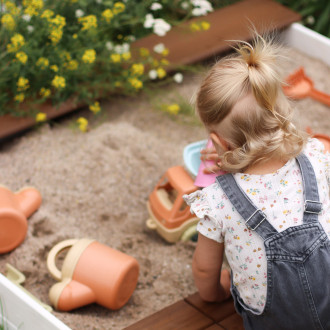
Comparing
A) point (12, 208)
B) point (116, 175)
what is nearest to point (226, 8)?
point (116, 175)

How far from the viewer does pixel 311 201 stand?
4.55ft

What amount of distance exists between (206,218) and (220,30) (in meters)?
2.05

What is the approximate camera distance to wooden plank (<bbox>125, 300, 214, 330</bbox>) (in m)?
1.68

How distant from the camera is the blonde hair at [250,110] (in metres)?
1.34

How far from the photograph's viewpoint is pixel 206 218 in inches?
57.3

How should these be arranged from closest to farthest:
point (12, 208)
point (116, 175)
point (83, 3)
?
1. point (12, 208)
2. point (116, 175)
3. point (83, 3)

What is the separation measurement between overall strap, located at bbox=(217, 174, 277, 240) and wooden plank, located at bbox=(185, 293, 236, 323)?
46 cm

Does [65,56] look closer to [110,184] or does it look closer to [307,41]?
[110,184]

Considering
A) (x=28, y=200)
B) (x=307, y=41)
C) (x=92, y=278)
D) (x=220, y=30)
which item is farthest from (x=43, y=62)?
(x=307, y=41)

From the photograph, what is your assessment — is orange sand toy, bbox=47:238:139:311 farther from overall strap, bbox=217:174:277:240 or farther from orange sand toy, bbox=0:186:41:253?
overall strap, bbox=217:174:277:240

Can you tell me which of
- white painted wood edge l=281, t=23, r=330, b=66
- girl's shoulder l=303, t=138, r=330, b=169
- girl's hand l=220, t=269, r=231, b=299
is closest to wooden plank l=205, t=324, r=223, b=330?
girl's hand l=220, t=269, r=231, b=299

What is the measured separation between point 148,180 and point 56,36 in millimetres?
750

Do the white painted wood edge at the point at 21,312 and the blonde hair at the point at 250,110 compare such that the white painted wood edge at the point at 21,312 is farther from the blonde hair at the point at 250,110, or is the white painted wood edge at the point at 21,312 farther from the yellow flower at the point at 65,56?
the yellow flower at the point at 65,56

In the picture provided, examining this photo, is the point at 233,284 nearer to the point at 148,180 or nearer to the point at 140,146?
the point at 148,180
